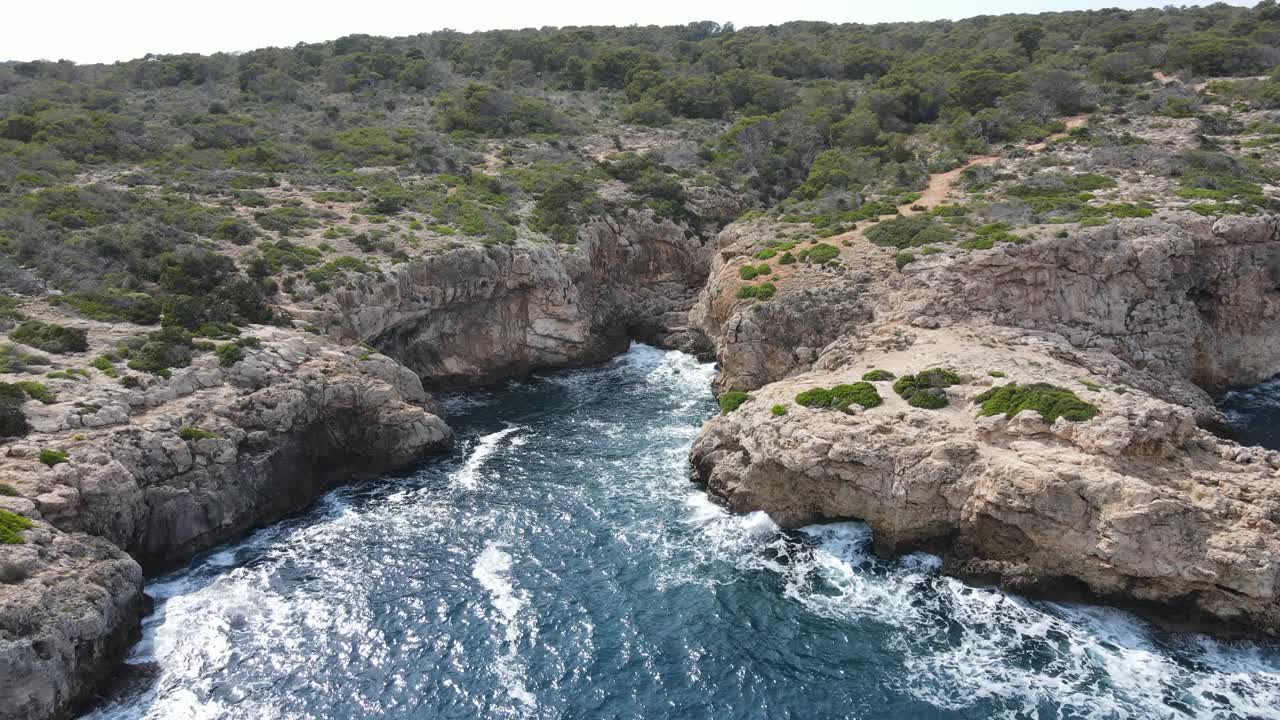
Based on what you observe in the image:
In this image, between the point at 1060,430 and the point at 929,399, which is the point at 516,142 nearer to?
the point at 929,399

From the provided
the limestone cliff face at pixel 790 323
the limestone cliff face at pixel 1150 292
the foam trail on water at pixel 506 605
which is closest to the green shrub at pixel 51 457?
the foam trail on water at pixel 506 605

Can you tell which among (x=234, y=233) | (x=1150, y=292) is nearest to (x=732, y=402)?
(x=1150, y=292)

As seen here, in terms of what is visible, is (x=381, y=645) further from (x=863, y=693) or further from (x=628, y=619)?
(x=863, y=693)

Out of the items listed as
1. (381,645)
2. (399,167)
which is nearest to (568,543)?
(381,645)

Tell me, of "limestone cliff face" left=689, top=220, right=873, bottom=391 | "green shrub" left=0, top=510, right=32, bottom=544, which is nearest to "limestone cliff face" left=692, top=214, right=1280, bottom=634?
"limestone cliff face" left=689, top=220, right=873, bottom=391

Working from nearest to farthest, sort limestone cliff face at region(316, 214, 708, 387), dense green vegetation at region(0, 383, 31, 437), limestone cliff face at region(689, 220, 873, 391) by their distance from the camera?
dense green vegetation at region(0, 383, 31, 437)
limestone cliff face at region(689, 220, 873, 391)
limestone cliff face at region(316, 214, 708, 387)

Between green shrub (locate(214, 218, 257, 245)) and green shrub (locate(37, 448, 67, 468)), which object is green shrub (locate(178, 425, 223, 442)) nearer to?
green shrub (locate(37, 448, 67, 468))
